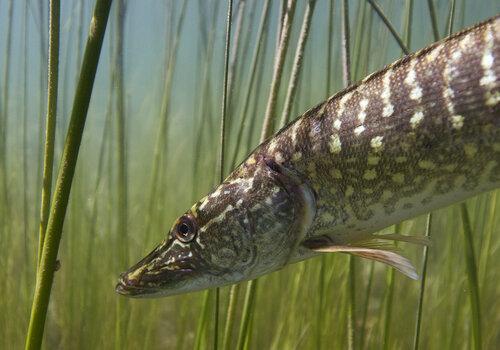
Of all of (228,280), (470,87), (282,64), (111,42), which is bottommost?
(228,280)

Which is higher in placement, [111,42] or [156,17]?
[156,17]

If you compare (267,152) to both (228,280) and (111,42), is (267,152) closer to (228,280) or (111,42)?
(228,280)

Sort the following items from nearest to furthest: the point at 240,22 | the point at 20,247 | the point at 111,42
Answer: the point at 240,22 → the point at 111,42 → the point at 20,247

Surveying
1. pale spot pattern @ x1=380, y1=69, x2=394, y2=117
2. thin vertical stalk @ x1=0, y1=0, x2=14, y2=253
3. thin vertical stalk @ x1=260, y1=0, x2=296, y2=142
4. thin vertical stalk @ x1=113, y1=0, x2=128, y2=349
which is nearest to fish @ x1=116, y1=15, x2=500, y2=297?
pale spot pattern @ x1=380, y1=69, x2=394, y2=117

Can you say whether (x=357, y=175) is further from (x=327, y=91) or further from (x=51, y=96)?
(x=327, y=91)

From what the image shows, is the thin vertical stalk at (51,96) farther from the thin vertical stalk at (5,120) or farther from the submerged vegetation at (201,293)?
the thin vertical stalk at (5,120)

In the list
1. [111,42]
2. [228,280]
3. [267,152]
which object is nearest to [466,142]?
[267,152]

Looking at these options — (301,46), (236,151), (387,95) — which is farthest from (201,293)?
(387,95)
